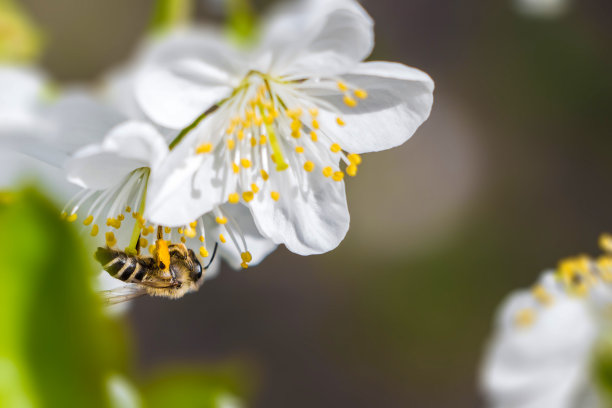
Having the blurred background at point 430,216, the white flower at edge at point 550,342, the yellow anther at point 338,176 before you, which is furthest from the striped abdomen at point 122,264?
the blurred background at point 430,216

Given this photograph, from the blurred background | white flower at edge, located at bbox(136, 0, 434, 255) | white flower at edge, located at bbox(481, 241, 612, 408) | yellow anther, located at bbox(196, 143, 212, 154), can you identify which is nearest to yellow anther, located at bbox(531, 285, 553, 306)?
white flower at edge, located at bbox(481, 241, 612, 408)

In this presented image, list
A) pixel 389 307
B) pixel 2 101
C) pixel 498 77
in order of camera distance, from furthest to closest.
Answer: pixel 498 77, pixel 389 307, pixel 2 101

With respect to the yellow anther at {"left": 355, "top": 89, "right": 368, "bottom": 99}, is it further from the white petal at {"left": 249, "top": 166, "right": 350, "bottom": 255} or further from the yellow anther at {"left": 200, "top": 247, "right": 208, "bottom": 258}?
the yellow anther at {"left": 200, "top": 247, "right": 208, "bottom": 258}

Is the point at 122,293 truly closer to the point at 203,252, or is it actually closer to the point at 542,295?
the point at 203,252

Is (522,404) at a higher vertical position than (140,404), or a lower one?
higher

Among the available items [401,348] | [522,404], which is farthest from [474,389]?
[522,404]

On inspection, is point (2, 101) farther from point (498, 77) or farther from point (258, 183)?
point (498, 77)

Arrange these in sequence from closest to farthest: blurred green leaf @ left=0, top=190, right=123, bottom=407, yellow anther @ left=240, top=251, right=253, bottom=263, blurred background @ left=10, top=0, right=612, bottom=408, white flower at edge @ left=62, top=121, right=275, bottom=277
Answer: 1. blurred green leaf @ left=0, top=190, right=123, bottom=407
2. white flower at edge @ left=62, top=121, right=275, bottom=277
3. yellow anther @ left=240, top=251, right=253, bottom=263
4. blurred background @ left=10, top=0, right=612, bottom=408
